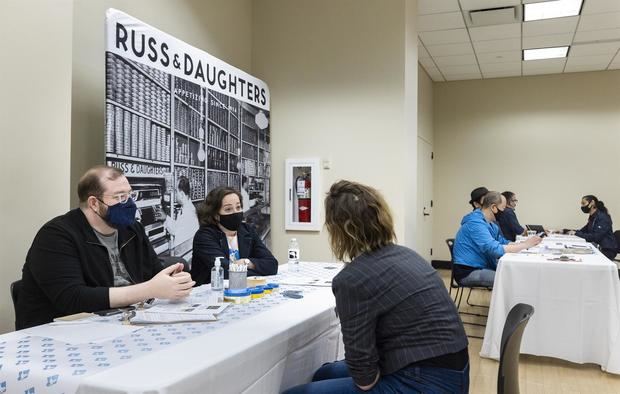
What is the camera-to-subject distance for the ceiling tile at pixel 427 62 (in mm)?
7273

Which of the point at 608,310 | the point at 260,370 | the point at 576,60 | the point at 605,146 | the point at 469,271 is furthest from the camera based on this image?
the point at 605,146

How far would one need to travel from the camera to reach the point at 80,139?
10.3 feet

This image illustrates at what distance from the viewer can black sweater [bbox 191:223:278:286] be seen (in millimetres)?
2834

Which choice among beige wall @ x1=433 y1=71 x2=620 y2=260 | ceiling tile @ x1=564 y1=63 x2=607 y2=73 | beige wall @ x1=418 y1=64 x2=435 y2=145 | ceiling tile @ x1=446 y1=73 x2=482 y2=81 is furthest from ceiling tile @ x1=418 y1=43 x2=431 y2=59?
ceiling tile @ x1=564 y1=63 x2=607 y2=73

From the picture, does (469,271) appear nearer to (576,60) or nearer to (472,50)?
(472,50)

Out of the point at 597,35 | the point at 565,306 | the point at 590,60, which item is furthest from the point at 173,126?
the point at 590,60

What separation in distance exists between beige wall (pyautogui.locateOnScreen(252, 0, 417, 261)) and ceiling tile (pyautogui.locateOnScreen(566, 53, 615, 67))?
150 inches

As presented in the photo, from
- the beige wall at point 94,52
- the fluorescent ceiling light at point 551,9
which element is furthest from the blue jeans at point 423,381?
the fluorescent ceiling light at point 551,9

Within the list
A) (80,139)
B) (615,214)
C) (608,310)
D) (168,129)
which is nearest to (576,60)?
(615,214)

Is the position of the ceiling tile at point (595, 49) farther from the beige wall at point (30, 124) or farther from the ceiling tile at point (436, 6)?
the beige wall at point (30, 124)

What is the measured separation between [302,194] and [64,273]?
336 cm

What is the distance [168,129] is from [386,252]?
237 centimetres

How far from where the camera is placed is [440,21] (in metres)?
5.74

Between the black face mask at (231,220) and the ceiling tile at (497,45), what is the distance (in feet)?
15.9
